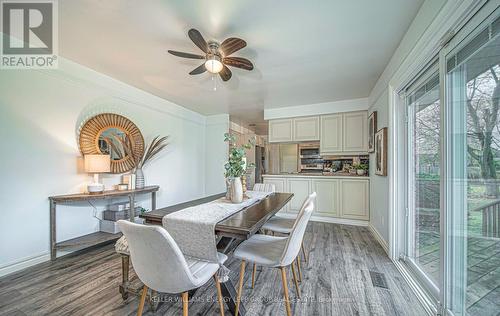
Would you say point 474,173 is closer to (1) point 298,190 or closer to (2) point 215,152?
(1) point 298,190

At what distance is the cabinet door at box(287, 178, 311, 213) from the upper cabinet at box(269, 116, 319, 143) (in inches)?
36.0

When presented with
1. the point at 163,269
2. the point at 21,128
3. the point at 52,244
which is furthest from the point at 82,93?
the point at 163,269

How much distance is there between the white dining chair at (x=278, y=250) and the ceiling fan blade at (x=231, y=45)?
149 cm

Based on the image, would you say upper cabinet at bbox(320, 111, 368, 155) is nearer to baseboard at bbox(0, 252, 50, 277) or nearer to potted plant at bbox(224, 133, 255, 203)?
potted plant at bbox(224, 133, 255, 203)

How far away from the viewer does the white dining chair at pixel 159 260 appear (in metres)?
1.03

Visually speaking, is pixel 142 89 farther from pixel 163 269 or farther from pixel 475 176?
pixel 475 176

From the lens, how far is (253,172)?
21.4 feet

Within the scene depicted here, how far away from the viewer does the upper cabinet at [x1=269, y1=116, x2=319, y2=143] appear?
169 inches

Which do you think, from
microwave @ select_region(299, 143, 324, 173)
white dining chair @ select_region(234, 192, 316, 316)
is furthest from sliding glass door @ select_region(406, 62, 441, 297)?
microwave @ select_region(299, 143, 324, 173)

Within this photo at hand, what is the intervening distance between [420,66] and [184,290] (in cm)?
255

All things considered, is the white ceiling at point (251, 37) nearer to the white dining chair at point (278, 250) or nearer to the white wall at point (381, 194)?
the white wall at point (381, 194)

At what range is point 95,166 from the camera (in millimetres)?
2502

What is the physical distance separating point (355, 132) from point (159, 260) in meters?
4.02

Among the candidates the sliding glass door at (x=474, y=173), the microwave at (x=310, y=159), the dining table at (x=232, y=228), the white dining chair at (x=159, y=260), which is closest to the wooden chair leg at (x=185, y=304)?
the white dining chair at (x=159, y=260)
